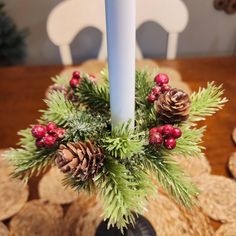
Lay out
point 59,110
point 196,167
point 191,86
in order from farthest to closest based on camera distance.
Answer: point 191,86 → point 196,167 → point 59,110

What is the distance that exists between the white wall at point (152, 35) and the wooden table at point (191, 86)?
0.47m

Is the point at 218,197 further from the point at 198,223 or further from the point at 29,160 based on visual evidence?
the point at 29,160

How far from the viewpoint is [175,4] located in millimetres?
1195

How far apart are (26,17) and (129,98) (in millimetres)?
1242

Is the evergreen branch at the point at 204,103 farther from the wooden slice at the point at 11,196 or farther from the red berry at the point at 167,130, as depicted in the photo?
the wooden slice at the point at 11,196

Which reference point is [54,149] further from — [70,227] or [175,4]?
[175,4]

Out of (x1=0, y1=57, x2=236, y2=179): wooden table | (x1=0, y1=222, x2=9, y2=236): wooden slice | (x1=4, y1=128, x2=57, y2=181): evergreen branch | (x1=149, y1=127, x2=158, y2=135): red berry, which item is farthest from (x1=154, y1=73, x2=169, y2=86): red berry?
(x1=0, y1=222, x2=9, y2=236): wooden slice

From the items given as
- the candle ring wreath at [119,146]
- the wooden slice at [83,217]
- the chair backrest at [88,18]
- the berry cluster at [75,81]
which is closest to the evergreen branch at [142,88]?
the candle ring wreath at [119,146]

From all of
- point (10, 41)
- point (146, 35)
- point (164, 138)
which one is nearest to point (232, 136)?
point (164, 138)

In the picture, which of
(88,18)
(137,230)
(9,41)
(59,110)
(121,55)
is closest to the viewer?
(121,55)

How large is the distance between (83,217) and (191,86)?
1.72 feet

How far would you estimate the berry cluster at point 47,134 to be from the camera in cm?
50

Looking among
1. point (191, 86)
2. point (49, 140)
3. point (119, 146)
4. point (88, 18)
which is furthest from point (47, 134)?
point (88, 18)

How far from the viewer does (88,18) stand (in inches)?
49.5
